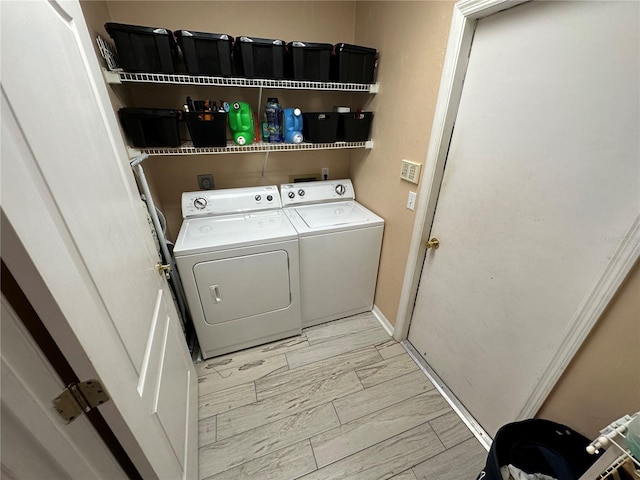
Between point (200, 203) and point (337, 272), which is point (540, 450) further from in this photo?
point (200, 203)

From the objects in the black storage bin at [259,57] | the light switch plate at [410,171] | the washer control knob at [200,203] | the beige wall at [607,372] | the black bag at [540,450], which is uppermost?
the black storage bin at [259,57]

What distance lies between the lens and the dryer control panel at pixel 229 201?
186cm

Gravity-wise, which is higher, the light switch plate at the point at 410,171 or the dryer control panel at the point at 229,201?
the light switch plate at the point at 410,171

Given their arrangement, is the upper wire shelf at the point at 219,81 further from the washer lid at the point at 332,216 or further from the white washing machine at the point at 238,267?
the washer lid at the point at 332,216

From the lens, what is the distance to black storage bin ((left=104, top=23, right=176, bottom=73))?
1.26 metres

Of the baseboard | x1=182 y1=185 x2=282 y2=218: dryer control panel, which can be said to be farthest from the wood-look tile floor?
x1=182 y1=185 x2=282 y2=218: dryer control panel

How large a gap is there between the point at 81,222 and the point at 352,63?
1.72 m

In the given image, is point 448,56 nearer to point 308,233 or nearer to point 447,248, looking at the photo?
point 447,248

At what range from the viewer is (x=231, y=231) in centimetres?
171

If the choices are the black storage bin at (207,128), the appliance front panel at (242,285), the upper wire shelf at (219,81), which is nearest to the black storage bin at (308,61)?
the upper wire shelf at (219,81)

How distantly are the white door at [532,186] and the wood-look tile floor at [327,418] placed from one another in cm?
29

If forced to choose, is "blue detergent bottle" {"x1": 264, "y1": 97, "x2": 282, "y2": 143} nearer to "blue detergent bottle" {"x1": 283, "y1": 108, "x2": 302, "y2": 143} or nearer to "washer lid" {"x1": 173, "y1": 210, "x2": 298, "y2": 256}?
"blue detergent bottle" {"x1": 283, "y1": 108, "x2": 302, "y2": 143}

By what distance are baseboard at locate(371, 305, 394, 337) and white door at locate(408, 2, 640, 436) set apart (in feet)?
1.91

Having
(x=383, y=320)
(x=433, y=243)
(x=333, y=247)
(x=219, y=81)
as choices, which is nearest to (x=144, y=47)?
(x=219, y=81)
